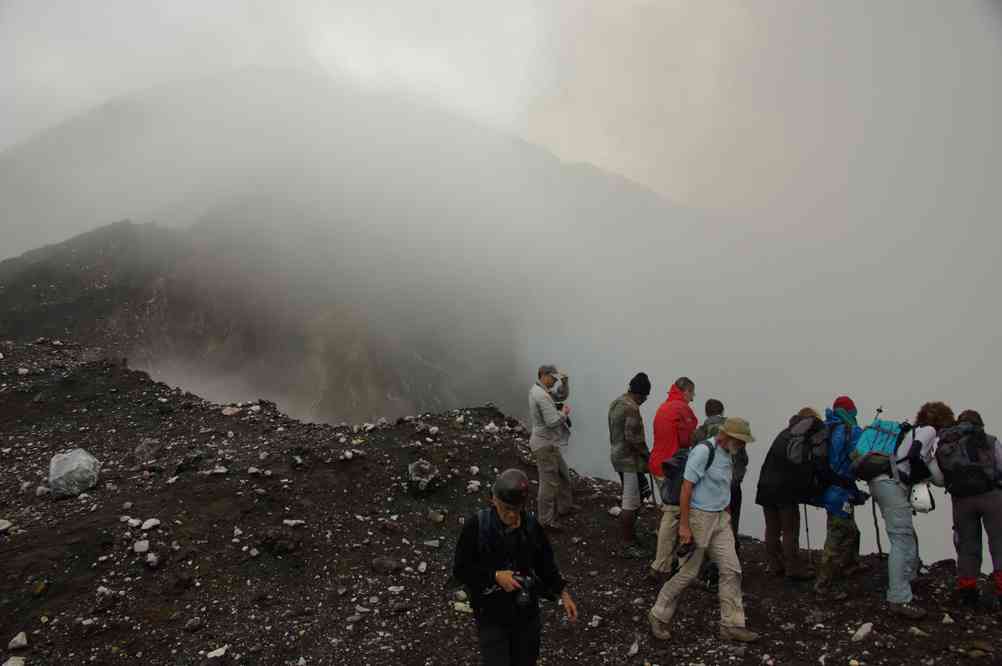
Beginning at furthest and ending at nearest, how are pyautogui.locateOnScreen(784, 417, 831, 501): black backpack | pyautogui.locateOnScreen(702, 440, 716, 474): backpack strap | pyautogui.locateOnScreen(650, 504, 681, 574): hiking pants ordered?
1. pyautogui.locateOnScreen(784, 417, 831, 501): black backpack
2. pyautogui.locateOnScreen(650, 504, 681, 574): hiking pants
3. pyautogui.locateOnScreen(702, 440, 716, 474): backpack strap

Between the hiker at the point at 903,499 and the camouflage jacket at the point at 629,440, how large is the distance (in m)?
2.94

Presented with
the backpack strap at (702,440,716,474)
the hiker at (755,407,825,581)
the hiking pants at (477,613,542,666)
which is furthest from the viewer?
A: the hiker at (755,407,825,581)

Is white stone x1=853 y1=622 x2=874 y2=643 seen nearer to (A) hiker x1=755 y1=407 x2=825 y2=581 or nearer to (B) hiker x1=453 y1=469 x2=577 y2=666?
(A) hiker x1=755 y1=407 x2=825 y2=581

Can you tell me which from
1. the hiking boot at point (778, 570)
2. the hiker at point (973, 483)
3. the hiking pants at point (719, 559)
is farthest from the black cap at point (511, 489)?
the hiking boot at point (778, 570)

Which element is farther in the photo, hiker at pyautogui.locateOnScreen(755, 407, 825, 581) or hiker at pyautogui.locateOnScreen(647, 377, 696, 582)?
hiker at pyautogui.locateOnScreen(755, 407, 825, 581)

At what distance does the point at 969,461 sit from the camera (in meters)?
7.18

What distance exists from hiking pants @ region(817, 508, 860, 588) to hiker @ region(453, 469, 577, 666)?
16.3 ft

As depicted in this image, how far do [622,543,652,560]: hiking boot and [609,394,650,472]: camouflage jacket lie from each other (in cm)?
136

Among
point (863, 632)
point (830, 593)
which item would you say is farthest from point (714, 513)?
point (830, 593)

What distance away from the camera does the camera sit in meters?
4.45

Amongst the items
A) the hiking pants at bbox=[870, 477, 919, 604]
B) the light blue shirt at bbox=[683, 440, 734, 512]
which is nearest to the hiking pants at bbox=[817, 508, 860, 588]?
the hiking pants at bbox=[870, 477, 919, 604]

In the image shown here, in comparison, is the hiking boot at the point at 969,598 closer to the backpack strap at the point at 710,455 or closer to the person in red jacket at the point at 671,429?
the person in red jacket at the point at 671,429

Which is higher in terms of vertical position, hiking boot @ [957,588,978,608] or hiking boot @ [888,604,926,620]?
hiking boot @ [957,588,978,608]

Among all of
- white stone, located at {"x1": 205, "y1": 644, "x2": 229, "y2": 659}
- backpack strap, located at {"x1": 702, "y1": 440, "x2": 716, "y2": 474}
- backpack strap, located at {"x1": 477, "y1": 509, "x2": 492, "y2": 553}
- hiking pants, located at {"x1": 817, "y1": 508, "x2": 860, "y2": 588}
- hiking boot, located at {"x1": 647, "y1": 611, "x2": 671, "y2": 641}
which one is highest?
backpack strap, located at {"x1": 702, "y1": 440, "x2": 716, "y2": 474}
